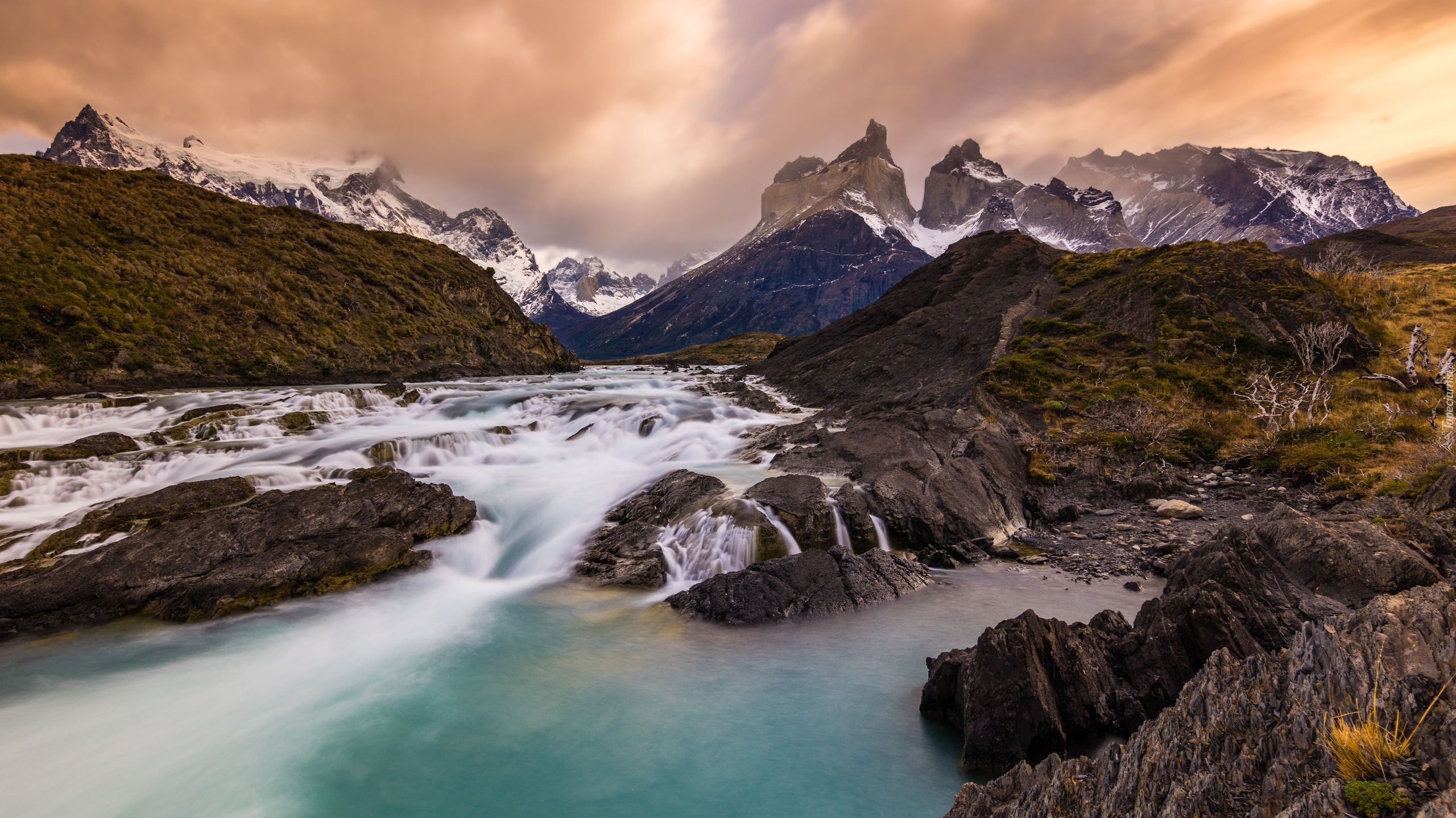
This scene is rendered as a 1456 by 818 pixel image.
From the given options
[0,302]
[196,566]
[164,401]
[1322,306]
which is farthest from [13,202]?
[1322,306]

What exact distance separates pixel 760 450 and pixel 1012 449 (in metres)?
10.8

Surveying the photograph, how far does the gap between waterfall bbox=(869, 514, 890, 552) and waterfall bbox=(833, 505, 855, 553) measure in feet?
2.72

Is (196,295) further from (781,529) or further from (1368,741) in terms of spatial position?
(1368,741)

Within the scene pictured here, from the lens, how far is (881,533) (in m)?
16.2

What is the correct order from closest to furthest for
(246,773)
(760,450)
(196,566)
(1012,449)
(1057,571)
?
(246,773) < (196,566) < (1057,571) < (1012,449) < (760,450)

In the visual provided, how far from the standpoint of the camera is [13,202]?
118ft

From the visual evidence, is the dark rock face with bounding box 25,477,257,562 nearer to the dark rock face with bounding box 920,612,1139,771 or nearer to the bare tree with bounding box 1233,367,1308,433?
the dark rock face with bounding box 920,612,1139,771

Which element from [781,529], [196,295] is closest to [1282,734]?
[781,529]

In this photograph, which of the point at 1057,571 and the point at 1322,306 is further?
the point at 1322,306

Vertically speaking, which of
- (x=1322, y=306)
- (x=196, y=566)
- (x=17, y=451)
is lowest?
(x=196, y=566)

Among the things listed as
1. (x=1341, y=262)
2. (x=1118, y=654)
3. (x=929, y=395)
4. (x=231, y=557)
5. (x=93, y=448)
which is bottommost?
(x=1118, y=654)

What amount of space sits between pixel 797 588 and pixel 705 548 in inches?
130

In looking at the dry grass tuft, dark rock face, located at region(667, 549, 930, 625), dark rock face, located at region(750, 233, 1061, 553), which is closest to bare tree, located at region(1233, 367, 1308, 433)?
dark rock face, located at region(750, 233, 1061, 553)

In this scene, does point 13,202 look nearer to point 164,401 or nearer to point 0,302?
point 0,302
